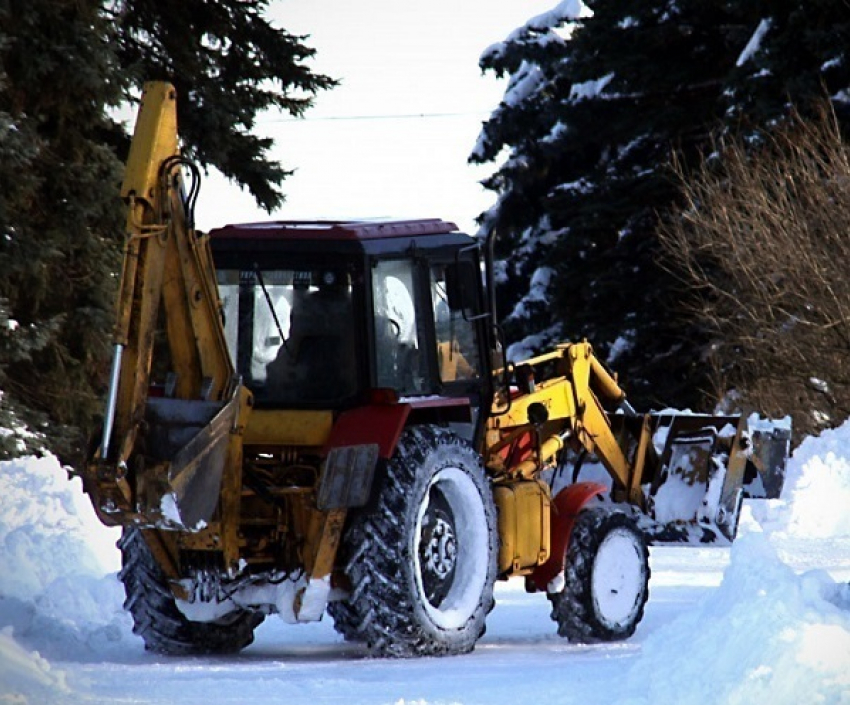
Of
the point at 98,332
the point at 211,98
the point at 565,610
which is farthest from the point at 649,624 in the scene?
the point at 211,98

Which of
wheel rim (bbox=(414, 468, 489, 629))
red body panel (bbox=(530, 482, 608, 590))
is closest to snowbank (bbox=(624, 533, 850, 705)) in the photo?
wheel rim (bbox=(414, 468, 489, 629))

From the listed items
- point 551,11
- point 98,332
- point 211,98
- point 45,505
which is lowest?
point 45,505

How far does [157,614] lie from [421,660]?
175cm

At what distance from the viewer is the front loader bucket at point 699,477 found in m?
14.1

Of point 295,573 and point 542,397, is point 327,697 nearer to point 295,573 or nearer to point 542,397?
point 295,573

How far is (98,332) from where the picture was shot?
20.9 m

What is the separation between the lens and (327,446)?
10625 millimetres

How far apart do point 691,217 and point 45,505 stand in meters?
15.1

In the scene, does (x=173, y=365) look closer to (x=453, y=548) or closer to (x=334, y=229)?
(x=334, y=229)

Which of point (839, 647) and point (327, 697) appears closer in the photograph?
point (839, 647)

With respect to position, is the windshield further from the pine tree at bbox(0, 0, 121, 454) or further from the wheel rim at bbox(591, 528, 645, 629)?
the pine tree at bbox(0, 0, 121, 454)

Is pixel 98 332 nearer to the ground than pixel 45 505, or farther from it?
farther from it

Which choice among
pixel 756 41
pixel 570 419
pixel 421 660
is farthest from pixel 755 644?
pixel 756 41

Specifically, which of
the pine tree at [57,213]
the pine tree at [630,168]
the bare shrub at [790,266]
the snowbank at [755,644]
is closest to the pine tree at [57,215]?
the pine tree at [57,213]
